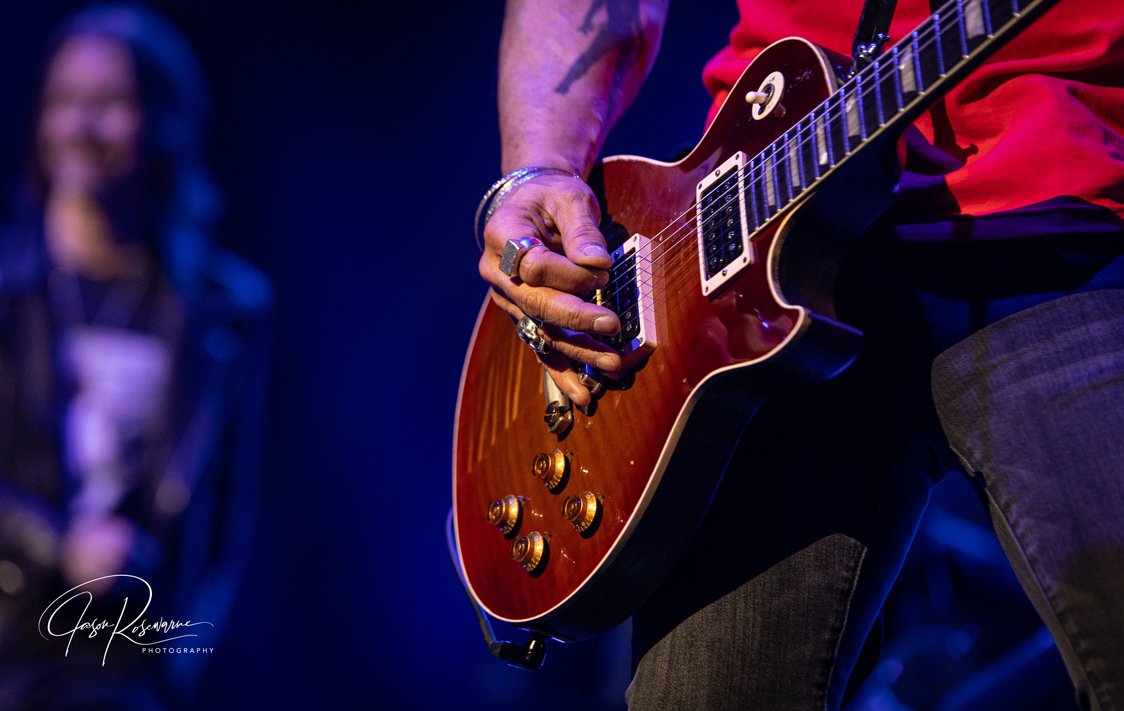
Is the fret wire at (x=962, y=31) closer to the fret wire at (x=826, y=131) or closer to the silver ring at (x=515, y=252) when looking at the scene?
the fret wire at (x=826, y=131)

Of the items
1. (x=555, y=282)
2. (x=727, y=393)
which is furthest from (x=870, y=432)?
(x=555, y=282)

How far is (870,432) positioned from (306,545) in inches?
97.4

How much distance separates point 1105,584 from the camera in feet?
2.70

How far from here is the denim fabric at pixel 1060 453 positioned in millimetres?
833

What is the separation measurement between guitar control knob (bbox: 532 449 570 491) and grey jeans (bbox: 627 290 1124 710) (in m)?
0.23

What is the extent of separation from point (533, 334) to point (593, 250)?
18 centimetres

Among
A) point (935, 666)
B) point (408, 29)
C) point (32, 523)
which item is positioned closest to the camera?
point (32, 523)

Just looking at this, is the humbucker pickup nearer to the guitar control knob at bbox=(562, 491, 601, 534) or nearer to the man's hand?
the man's hand

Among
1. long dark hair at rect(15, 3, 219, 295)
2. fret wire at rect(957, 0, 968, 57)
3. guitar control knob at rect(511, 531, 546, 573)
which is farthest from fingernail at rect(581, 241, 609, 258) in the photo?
long dark hair at rect(15, 3, 219, 295)

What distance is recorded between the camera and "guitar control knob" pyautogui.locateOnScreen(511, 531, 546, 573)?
4.32ft

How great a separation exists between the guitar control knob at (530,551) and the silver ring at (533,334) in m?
0.30

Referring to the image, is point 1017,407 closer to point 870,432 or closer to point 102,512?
point 870,432
